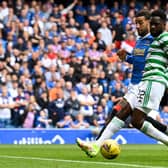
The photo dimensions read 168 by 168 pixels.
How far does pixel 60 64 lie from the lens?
22.4 meters

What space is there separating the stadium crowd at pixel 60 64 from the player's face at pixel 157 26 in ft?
30.0

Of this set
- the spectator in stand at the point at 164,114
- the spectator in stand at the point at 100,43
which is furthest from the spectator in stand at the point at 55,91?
the spectator in stand at the point at 100,43

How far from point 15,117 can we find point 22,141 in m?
1.08

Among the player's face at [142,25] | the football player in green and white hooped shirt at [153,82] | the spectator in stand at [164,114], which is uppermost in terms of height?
the player's face at [142,25]

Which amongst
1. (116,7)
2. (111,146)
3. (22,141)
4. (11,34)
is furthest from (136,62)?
(116,7)

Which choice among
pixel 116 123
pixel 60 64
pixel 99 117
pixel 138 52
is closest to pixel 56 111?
pixel 99 117

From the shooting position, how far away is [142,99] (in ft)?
36.8

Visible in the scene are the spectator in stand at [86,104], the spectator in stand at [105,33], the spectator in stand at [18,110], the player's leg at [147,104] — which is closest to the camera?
the player's leg at [147,104]

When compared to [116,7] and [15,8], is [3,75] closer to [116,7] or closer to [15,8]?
[15,8]

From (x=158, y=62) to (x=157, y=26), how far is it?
1.75ft

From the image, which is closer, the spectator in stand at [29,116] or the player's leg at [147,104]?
the player's leg at [147,104]

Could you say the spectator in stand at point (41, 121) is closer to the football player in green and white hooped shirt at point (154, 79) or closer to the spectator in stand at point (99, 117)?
the spectator in stand at point (99, 117)

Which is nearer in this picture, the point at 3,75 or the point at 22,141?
the point at 22,141

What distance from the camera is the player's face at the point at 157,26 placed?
1123 cm
